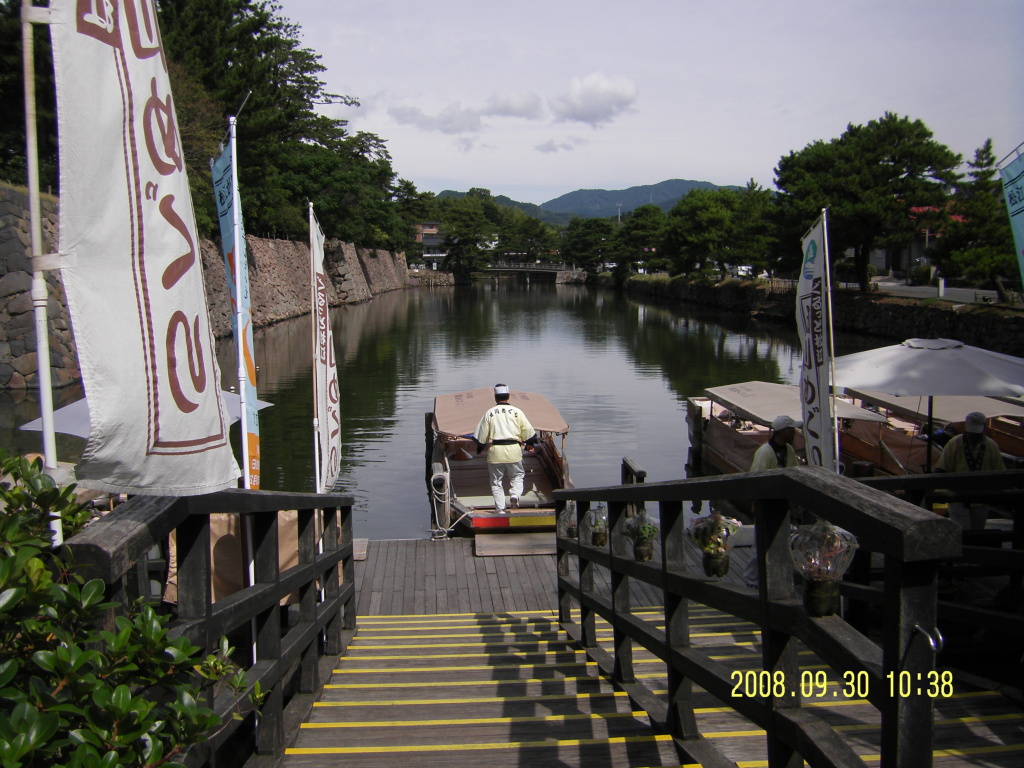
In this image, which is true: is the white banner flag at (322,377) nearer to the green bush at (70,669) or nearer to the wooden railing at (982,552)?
the wooden railing at (982,552)

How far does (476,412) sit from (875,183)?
23.5 meters

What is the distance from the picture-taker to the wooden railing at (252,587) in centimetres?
175

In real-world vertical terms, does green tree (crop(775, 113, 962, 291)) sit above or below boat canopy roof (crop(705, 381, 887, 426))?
above

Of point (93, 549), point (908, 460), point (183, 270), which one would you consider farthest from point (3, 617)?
point (908, 460)

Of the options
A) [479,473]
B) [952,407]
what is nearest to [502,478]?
[479,473]

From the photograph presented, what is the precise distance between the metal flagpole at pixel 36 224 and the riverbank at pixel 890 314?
24.9 metres

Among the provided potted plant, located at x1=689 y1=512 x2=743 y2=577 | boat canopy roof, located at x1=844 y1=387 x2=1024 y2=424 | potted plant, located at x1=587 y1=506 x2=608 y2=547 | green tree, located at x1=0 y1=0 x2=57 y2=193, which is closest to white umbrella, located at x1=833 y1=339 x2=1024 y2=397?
boat canopy roof, located at x1=844 y1=387 x2=1024 y2=424

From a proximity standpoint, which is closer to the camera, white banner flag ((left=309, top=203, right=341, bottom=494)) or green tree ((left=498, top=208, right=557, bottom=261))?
white banner flag ((left=309, top=203, right=341, bottom=494))

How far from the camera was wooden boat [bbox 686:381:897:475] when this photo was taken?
447 inches

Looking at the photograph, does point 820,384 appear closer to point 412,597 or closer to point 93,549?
point 412,597

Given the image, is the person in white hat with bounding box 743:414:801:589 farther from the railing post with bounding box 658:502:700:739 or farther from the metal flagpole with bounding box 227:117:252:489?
the metal flagpole with bounding box 227:117:252:489

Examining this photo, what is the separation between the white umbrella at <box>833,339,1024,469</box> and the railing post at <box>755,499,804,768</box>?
7.21 metres

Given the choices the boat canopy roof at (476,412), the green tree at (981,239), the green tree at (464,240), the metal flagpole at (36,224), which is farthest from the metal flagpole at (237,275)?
the green tree at (464,240)

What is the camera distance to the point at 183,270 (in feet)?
6.53
